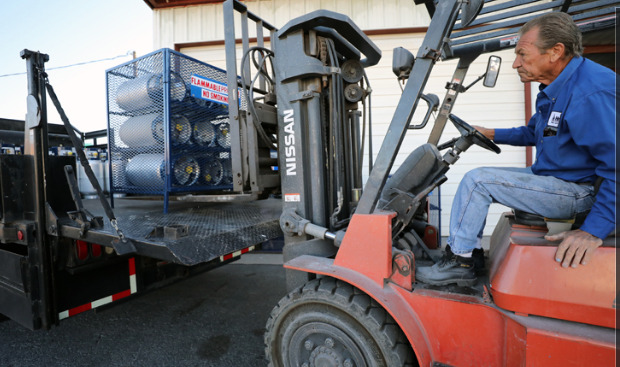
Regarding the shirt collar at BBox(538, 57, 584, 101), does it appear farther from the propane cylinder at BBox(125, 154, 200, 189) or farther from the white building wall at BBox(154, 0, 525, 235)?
the white building wall at BBox(154, 0, 525, 235)

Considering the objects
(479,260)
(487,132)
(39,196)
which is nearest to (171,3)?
(39,196)

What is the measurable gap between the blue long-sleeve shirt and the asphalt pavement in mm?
2487

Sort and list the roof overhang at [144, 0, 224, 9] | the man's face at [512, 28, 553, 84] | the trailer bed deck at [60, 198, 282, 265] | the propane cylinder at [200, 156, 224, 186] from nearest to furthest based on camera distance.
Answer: the man's face at [512, 28, 553, 84] → the trailer bed deck at [60, 198, 282, 265] → the propane cylinder at [200, 156, 224, 186] → the roof overhang at [144, 0, 224, 9]

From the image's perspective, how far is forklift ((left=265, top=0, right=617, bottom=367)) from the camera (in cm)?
148

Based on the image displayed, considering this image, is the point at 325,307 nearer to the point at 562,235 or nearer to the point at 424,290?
the point at 424,290

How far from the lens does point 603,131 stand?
1.47 meters

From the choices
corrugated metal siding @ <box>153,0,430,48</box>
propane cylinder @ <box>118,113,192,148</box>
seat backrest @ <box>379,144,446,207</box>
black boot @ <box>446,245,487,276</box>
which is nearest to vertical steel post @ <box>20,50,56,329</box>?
propane cylinder @ <box>118,113,192,148</box>

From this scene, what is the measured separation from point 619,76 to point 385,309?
1466 millimetres

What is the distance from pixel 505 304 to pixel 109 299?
2.86 metres

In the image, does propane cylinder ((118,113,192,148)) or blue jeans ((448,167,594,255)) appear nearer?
blue jeans ((448,167,594,255))

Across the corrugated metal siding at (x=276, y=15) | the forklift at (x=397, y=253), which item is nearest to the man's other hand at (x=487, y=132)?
the forklift at (x=397, y=253)

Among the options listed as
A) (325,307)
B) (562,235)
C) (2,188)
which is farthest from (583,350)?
(2,188)

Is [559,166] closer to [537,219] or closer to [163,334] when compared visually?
[537,219]

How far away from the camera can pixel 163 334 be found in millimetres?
3162
